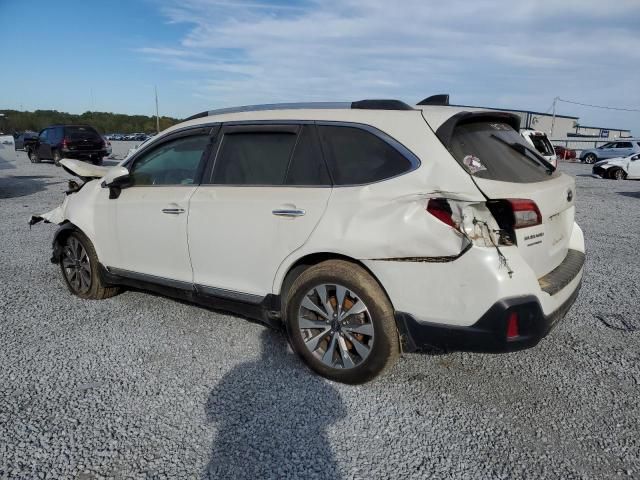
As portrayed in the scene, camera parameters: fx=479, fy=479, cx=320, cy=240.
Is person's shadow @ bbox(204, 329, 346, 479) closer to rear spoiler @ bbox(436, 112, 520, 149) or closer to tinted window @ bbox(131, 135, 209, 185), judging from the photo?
tinted window @ bbox(131, 135, 209, 185)

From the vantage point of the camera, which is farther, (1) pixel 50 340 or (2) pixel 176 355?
(1) pixel 50 340

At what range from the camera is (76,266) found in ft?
15.2

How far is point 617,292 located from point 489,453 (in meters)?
3.25

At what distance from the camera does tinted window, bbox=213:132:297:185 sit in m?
3.30

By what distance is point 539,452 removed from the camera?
2455 millimetres

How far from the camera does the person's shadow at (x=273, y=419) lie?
2357mm

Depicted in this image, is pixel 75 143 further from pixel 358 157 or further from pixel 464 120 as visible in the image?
pixel 464 120

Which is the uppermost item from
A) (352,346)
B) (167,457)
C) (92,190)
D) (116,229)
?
(92,190)

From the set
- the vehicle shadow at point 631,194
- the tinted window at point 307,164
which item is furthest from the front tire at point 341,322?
the vehicle shadow at point 631,194

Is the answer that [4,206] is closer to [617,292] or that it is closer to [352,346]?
[352,346]

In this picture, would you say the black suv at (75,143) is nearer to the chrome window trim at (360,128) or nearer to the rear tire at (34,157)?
the rear tire at (34,157)

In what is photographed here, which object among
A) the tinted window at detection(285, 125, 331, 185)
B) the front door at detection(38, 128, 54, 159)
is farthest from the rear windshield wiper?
the front door at detection(38, 128, 54, 159)

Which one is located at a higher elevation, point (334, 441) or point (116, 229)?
point (116, 229)

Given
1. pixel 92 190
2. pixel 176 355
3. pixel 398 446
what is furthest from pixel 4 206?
pixel 398 446
